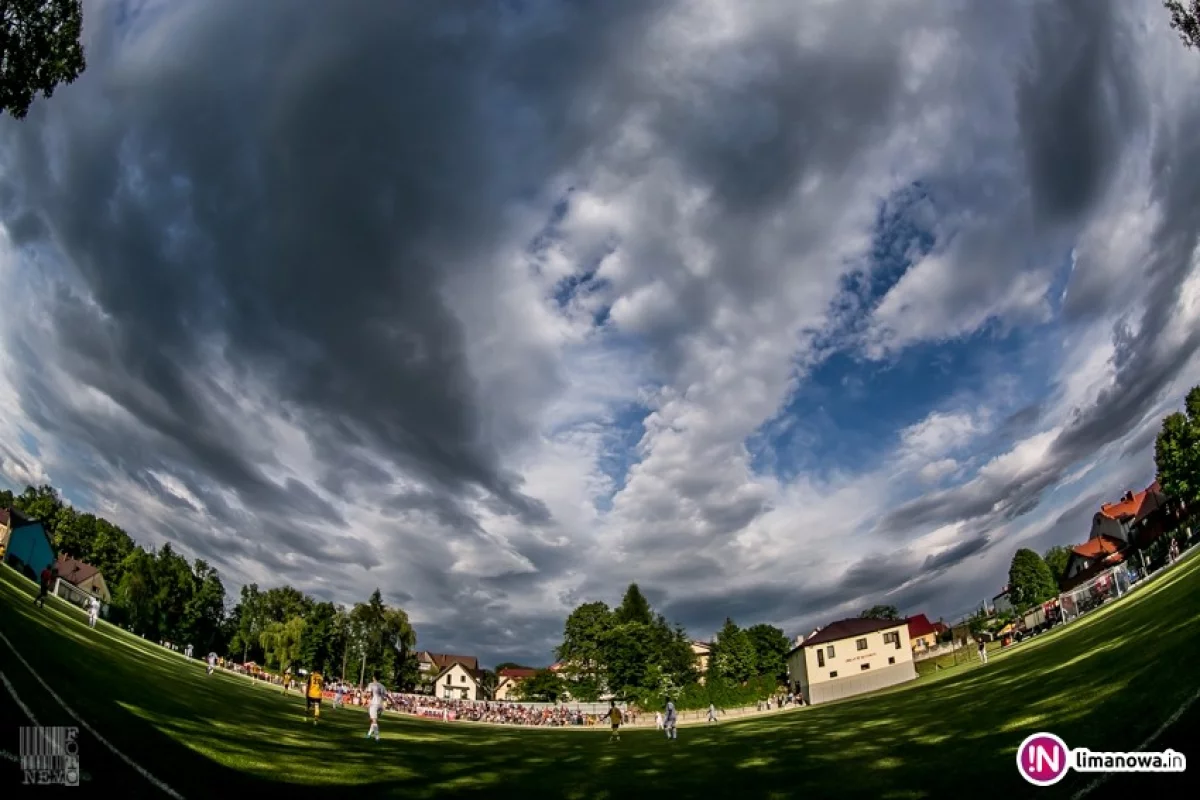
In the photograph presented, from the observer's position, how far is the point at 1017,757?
52.0 feet

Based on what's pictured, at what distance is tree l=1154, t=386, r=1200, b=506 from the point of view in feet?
256

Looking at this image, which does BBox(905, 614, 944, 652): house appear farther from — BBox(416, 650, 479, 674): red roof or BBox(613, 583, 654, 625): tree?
BBox(416, 650, 479, 674): red roof

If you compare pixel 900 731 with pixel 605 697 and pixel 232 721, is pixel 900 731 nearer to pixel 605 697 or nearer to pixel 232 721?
pixel 232 721

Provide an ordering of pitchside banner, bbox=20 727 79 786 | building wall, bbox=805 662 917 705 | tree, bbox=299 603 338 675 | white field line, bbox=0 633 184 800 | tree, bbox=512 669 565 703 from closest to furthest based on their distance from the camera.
A: pitchside banner, bbox=20 727 79 786 → white field line, bbox=0 633 184 800 → building wall, bbox=805 662 917 705 → tree, bbox=512 669 565 703 → tree, bbox=299 603 338 675

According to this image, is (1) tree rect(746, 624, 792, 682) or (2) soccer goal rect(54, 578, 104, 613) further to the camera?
(1) tree rect(746, 624, 792, 682)

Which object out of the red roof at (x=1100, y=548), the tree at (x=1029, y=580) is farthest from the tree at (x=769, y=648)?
the red roof at (x=1100, y=548)

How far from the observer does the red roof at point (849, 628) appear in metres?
82.7

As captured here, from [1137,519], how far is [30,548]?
174 m

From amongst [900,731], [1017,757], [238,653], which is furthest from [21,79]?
[238,653]

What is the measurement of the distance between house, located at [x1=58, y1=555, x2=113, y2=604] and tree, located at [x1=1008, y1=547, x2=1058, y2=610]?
17984 cm

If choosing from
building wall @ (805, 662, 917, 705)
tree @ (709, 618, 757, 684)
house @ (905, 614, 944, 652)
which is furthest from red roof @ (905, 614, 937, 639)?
building wall @ (805, 662, 917, 705)

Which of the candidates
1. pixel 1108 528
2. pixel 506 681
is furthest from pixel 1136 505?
pixel 506 681

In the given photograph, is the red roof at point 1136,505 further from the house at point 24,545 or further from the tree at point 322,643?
the house at point 24,545

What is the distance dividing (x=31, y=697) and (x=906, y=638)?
88.5 m
